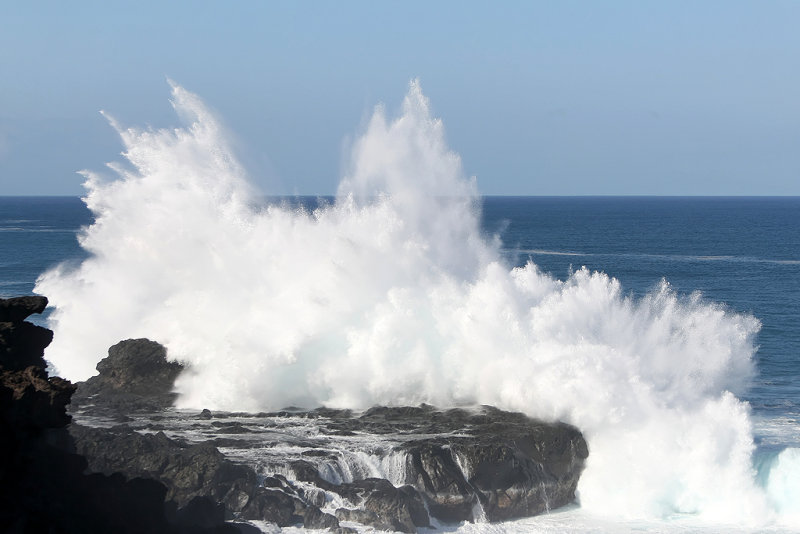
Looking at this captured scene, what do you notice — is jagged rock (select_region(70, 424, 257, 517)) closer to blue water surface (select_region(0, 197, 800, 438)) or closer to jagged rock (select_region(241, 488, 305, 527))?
jagged rock (select_region(241, 488, 305, 527))

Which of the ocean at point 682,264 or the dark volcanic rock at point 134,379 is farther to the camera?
the ocean at point 682,264

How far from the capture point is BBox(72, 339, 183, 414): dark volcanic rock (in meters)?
33.2

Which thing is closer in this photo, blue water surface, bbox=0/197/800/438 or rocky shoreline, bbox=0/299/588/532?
rocky shoreline, bbox=0/299/588/532

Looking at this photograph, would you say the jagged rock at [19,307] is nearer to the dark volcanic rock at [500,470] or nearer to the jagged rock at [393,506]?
the jagged rock at [393,506]

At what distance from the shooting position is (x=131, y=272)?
41344 millimetres

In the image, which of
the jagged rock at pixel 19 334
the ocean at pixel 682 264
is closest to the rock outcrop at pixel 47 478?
the jagged rock at pixel 19 334

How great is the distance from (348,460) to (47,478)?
8.12 metres

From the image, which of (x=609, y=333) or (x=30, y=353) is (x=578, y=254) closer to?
(x=609, y=333)

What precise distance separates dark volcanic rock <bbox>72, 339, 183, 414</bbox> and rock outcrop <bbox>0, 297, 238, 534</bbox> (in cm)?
930

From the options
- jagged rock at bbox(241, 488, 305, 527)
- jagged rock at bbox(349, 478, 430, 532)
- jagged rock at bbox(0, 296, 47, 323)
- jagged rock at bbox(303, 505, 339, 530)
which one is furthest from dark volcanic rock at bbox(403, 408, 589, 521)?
jagged rock at bbox(0, 296, 47, 323)

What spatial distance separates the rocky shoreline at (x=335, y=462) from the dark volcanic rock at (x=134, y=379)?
55 cm

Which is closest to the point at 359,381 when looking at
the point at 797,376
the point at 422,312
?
the point at 422,312

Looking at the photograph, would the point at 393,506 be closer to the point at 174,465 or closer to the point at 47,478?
the point at 174,465

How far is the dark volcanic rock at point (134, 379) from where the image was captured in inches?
1309
